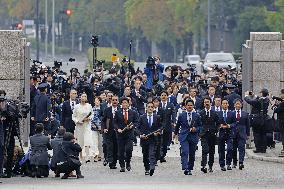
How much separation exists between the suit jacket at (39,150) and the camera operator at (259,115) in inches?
297

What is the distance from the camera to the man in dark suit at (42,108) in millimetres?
35844

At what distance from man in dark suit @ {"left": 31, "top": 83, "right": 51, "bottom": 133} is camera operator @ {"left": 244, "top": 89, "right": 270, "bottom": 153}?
5.03m

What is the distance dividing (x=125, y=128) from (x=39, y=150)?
93.6 inches

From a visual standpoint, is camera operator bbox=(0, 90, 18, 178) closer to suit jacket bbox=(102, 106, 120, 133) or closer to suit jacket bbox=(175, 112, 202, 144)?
suit jacket bbox=(102, 106, 120, 133)

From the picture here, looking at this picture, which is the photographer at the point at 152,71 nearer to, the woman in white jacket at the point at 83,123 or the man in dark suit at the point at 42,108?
the man in dark suit at the point at 42,108

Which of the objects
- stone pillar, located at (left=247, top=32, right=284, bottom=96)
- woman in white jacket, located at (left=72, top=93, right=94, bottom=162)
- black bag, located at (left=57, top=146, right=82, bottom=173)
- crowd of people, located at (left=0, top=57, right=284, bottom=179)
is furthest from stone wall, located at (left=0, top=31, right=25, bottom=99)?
black bag, located at (left=57, top=146, right=82, bottom=173)

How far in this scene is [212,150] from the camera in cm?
3091

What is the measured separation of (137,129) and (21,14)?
367 ft

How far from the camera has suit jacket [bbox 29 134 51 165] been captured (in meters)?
29.1

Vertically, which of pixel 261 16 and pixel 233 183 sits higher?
pixel 261 16

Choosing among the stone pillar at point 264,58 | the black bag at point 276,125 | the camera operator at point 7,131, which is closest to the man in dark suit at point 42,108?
the black bag at point 276,125

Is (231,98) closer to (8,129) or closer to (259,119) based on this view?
(259,119)

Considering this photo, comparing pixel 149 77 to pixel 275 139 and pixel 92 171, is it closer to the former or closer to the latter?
pixel 275 139

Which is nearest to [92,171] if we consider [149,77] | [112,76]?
[112,76]
